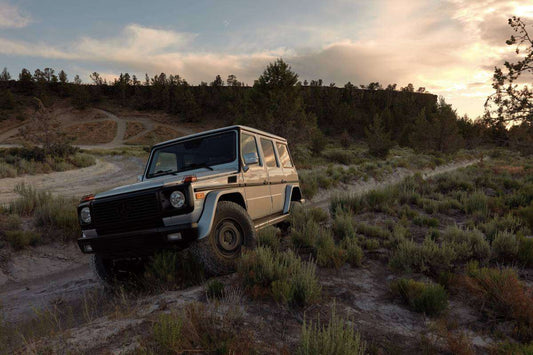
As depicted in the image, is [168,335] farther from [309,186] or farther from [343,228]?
[309,186]

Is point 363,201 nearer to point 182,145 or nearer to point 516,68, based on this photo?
point 182,145

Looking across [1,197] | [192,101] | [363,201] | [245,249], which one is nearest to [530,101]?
[363,201]

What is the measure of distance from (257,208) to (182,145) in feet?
5.60

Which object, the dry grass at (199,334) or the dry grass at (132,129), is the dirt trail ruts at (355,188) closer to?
the dry grass at (199,334)

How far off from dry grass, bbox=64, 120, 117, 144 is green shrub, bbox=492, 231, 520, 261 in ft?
212

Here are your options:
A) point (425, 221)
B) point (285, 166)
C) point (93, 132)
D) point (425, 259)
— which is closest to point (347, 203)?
point (425, 221)

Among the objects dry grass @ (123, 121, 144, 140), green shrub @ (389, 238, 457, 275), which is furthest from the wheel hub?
dry grass @ (123, 121, 144, 140)

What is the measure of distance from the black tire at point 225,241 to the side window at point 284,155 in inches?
99.5

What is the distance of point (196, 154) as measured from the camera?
506 cm

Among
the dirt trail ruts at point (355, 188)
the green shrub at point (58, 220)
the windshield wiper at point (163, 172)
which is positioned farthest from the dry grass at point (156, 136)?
the windshield wiper at point (163, 172)

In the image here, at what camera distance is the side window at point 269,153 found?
5816 millimetres

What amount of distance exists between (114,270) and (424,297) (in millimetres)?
4227

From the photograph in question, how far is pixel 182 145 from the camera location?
17.1 ft

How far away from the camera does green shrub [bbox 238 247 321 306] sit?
327 centimetres
